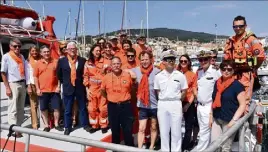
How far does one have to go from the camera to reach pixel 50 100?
580cm

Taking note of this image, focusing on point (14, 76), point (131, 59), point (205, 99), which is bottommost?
point (205, 99)

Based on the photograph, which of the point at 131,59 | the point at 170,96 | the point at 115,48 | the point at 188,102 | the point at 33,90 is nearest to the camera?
the point at 170,96

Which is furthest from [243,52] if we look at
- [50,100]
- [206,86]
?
[50,100]

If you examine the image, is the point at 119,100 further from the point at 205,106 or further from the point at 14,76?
the point at 14,76

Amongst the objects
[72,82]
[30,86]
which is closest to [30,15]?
[30,86]

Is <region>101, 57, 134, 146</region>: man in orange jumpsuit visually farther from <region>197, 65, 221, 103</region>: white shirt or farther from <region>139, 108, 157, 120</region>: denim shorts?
<region>197, 65, 221, 103</region>: white shirt

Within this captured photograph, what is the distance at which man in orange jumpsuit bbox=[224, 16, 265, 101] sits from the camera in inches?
157

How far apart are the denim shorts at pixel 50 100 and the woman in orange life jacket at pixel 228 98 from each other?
125 inches

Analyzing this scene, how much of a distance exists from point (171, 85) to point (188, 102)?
672 millimetres

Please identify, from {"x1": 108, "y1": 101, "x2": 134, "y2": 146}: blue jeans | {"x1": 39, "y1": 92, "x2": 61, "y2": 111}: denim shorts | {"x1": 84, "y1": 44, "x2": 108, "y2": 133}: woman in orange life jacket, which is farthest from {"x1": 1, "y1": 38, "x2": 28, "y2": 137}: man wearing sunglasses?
{"x1": 108, "y1": 101, "x2": 134, "y2": 146}: blue jeans

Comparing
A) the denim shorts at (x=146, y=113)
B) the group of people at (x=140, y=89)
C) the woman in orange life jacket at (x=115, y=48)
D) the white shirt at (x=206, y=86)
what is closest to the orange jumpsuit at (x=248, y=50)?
the group of people at (x=140, y=89)

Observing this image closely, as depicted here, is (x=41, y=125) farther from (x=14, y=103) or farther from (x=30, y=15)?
(x=30, y=15)

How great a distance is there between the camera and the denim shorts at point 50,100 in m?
5.72

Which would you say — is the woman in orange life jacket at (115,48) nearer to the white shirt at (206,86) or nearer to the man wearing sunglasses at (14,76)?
the man wearing sunglasses at (14,76)
